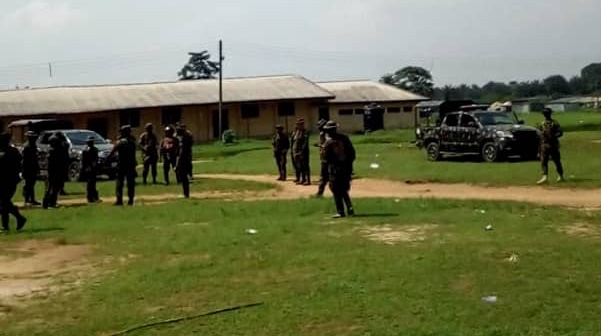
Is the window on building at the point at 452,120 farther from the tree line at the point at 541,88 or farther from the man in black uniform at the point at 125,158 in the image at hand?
the tree line at the point at 541,88

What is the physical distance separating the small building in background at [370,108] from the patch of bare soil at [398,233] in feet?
171

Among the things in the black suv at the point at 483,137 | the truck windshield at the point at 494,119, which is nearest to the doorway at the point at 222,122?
the black suv at the point at 483,137

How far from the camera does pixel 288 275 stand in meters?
11.2

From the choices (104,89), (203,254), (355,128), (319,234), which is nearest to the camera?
(203,254)

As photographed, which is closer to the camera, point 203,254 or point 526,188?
point 203,254

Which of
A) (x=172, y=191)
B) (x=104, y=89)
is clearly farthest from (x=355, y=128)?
(x=172, y=191)

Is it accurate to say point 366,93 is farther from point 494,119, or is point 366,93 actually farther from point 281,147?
point 281,147

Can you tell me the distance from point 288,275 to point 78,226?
24.2 feet

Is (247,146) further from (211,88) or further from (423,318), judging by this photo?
(423,318)

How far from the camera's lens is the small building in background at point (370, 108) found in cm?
6838

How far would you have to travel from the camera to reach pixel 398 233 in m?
14.4

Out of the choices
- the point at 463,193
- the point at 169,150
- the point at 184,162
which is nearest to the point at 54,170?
the point at 184,162

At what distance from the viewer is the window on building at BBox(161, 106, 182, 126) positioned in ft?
201

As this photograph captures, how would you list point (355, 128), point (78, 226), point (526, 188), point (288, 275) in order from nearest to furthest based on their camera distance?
point (288, 275) < point (78, 226) < point (526, 188) < point (355, 128)
